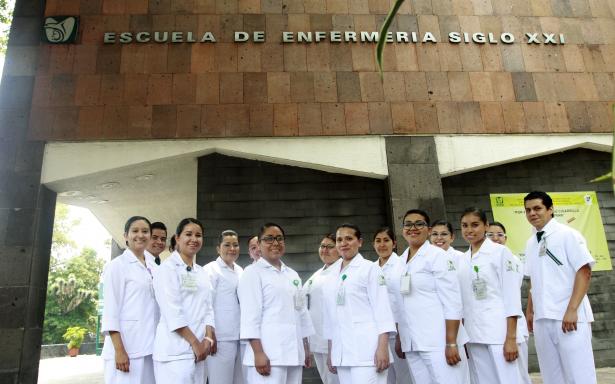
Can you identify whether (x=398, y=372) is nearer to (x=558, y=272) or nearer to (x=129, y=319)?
(x=558, y=272)

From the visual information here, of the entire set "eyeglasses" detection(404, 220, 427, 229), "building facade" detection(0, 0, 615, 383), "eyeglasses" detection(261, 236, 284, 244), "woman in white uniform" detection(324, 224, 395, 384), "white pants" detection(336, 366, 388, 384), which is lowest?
"white pants" detection(336, 366, 388, 384)

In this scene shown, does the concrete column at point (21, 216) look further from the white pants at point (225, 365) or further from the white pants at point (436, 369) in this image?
the white pants at point (436, 369)

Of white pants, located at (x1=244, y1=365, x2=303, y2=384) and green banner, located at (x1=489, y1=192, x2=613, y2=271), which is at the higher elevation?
green banner, located at (x1=489, y1=192, x2=613, y2=271)

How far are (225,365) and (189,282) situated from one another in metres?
1.10

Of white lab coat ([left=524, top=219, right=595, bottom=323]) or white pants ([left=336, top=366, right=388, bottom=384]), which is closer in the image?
white pants ([left=336, top=366, right=388, bottom=384])

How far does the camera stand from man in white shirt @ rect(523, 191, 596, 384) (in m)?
3.14

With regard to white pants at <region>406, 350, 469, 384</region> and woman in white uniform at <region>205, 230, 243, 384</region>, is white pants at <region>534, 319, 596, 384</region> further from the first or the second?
woman in white uniform at <region>205, 230, 243, 384</region>

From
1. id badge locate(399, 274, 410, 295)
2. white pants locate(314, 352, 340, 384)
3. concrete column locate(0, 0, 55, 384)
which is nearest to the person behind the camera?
id badge locate(399, 274, 410, 295)

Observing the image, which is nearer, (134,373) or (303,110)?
(134,373)

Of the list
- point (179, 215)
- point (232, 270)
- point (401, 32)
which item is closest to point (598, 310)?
point (401, 32)

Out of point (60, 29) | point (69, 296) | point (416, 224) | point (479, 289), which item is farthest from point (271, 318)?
point (69, 296)

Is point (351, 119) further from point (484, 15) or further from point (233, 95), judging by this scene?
point (484, 15)

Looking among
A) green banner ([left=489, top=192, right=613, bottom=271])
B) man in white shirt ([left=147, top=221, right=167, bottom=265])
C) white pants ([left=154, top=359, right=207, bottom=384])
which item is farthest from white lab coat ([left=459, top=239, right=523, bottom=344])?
green banner ([left=489, top=192, right=613, bottom=271])

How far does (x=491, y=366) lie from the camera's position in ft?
11.1
